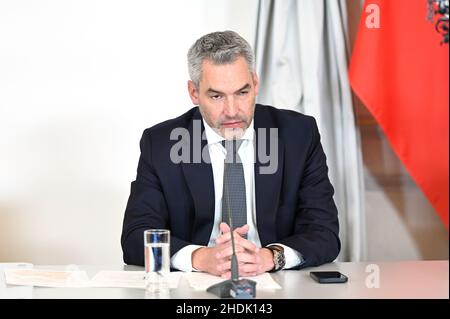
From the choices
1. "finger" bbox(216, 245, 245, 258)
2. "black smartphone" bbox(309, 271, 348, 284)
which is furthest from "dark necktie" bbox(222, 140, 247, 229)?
"black smartphone" bbox(309, 271, 348, 284)

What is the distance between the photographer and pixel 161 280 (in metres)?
1.97

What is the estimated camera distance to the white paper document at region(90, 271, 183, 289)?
1.97m

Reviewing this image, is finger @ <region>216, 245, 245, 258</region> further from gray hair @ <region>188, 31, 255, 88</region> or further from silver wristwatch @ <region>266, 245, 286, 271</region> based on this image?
gray hair @ <region>188, 31, 255, 88</region>

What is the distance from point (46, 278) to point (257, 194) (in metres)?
0.83

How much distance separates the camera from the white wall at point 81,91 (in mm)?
3752

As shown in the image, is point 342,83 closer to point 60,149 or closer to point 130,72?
point 130,72

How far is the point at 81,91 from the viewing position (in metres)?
3.76

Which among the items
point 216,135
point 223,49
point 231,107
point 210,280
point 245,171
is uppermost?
point 223,49

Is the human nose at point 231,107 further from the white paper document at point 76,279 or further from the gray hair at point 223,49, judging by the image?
the white paper document at point 76,279

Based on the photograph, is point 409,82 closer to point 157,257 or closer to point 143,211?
point 143,211

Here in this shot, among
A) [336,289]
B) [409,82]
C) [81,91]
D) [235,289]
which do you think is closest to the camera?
[235,289]

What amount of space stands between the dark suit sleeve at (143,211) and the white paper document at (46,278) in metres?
0.23

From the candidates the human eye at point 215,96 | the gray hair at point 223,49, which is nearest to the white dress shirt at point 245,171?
the human eye at point 215,96

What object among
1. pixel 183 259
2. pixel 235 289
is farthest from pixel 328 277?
pixel 183 259
